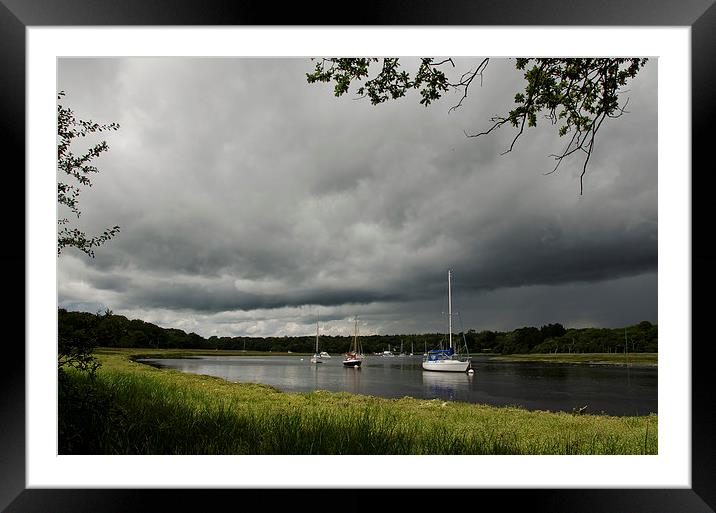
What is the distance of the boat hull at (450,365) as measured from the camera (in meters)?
21.5

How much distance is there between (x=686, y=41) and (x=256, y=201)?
68.6 feet

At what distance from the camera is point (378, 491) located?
1.56 m

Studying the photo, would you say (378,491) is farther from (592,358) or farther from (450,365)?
(592,358)

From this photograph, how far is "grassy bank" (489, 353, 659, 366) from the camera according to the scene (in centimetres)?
2159

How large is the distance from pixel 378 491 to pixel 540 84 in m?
3.46

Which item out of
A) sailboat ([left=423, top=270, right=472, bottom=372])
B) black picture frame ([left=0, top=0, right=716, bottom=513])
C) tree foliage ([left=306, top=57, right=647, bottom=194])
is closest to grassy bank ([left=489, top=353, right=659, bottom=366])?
sailboat ([left=423, top=270, right=472, bottom=372])

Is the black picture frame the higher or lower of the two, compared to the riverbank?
higher

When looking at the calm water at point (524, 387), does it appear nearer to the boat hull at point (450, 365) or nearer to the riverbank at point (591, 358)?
the boat hull at point (450, 365)

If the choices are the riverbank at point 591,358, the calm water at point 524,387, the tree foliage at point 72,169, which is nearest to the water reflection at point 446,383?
the calm water at point 524,387

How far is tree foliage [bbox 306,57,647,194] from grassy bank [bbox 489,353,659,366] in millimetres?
19563

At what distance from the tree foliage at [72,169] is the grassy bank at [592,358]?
2155 centimetres

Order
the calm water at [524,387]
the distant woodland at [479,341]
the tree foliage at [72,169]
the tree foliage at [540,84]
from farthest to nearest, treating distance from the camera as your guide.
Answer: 1. the distant woodland at [479,341]
2. the calm water at [524,387]
3. the tree foliage at [540,84]
4. the tree foliage at [72,169]

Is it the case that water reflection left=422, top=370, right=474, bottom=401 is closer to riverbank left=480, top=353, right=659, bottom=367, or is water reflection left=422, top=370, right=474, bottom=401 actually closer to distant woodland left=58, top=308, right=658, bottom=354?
distant woodland left=58, top=308, right=658, bottom=354

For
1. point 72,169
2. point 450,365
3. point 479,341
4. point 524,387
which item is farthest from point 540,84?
point 450,365
